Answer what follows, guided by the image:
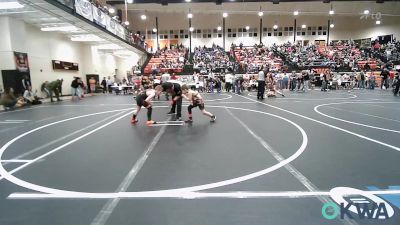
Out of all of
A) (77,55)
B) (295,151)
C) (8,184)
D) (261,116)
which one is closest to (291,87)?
(261,116)

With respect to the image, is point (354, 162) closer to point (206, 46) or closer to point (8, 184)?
point (8, 184)

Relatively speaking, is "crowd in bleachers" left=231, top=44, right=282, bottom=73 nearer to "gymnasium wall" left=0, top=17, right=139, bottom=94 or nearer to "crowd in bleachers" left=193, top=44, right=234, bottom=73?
"crowd in bleachers" left=193, top=44, right=234, bottom=73

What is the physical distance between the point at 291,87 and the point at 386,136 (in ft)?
62.8

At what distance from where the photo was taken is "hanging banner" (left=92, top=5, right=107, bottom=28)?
57.9 feet

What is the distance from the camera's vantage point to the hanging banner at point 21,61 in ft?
52.9

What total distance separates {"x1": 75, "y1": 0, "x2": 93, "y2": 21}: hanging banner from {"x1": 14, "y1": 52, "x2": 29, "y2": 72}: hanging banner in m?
4.56

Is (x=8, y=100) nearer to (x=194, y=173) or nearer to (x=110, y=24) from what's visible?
Answer: (x=110, y=24)

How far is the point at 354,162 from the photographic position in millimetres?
4199

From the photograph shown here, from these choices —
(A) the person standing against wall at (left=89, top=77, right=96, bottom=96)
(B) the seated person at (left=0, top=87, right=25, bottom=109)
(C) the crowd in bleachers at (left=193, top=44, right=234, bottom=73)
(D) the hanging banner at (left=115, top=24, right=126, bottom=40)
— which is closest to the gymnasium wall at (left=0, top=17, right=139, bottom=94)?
(A) the person standing against wall at (left=89, top=77, right=96, bottom=96)

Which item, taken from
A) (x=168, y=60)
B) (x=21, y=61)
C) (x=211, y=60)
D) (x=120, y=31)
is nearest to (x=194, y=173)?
(x=21, y=61)

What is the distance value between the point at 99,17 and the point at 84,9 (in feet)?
7.56

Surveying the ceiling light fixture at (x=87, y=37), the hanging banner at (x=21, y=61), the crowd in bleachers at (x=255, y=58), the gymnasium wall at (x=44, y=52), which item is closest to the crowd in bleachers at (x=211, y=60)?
the crowd in bleachers at (x=255, y=58)

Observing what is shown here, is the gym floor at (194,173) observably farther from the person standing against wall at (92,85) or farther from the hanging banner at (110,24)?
the person standing against wall at (92,85)

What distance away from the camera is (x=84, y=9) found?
16156 millimetres
